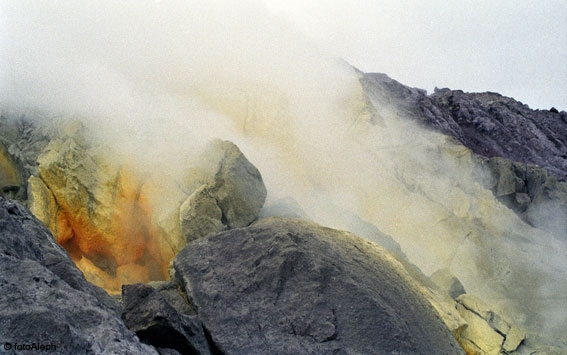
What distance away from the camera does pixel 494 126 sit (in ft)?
60.9

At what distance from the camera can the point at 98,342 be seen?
1.72 m

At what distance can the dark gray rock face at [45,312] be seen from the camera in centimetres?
155

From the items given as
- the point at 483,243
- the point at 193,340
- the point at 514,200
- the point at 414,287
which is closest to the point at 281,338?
the point at 193,340

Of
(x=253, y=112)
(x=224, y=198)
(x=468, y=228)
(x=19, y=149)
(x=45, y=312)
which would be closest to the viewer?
(x=45, y=312)

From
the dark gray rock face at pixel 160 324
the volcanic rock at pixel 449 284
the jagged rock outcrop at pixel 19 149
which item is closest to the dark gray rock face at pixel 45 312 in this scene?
the dark gray rock face at pixel 160 324

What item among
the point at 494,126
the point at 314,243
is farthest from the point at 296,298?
the point at 494,126

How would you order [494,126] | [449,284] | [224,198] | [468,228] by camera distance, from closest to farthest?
[224,198]
[449,284]
[468,228]
[494,126]

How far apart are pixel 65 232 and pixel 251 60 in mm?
6152

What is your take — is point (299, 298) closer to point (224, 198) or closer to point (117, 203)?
point (224, 198)

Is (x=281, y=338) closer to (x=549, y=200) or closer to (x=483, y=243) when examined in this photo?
(x=483, y=243)

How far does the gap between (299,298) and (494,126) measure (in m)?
19.0

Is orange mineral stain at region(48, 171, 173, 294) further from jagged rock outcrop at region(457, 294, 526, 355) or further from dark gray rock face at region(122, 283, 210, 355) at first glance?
jagged rock outcrop at region(457, 294, 526, 355)

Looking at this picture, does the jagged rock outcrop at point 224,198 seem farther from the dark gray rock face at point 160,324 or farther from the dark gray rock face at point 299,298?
the dark gray rock face at point 160,324

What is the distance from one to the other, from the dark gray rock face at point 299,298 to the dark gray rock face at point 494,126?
450 inches
